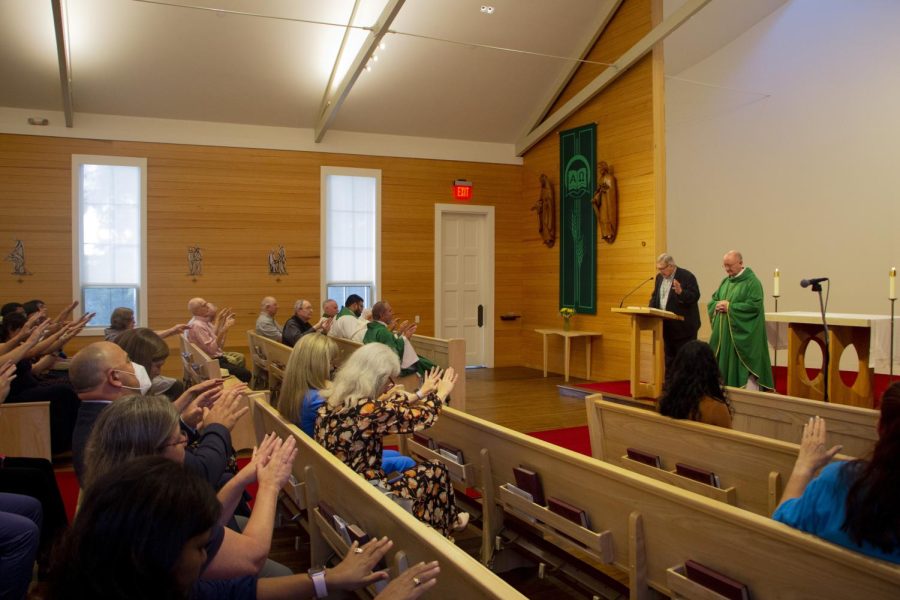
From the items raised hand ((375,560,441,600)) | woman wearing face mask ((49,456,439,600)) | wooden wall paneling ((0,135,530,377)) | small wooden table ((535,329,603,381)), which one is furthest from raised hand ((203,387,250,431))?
wooden wall paneling ((0,135,530,377))

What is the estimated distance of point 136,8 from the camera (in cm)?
663

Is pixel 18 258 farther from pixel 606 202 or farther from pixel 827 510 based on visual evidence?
pixel 827 510

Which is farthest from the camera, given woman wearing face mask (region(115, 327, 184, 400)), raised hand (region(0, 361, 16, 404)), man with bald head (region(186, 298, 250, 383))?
man with bald head (region(186, 298, 250, 383))

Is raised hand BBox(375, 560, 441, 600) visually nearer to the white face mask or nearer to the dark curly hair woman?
the white face mask

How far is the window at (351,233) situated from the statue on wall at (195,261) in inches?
62.3

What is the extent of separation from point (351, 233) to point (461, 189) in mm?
1715

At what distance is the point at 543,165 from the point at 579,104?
1328 millimetres

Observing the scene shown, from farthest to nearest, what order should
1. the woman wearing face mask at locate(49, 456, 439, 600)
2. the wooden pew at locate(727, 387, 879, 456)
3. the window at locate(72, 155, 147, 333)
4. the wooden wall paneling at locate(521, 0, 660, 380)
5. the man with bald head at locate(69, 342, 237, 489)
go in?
the window at locate(72, 155, 147, 333), the wooden wall paneling at locate(521, 0, 660, 380), the wooden pew at locate(727, 387, 879, 456), the man with bald head at locate(69, 342, 237, 489), the woman wearing face mask at locate(49, 456, 439, 600)

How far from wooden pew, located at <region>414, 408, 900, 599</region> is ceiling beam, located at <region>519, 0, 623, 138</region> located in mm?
6558

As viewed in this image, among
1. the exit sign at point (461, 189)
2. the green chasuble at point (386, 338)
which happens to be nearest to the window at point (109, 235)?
the green chasuble at point (386, 338)

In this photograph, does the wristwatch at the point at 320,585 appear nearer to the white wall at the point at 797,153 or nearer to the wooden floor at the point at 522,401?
the wooden floor at the point at 522,401

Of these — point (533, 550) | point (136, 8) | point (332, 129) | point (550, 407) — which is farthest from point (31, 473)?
point (332, 129)

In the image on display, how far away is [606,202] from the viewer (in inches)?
316

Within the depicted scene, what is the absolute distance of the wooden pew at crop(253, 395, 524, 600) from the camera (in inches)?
54.7
